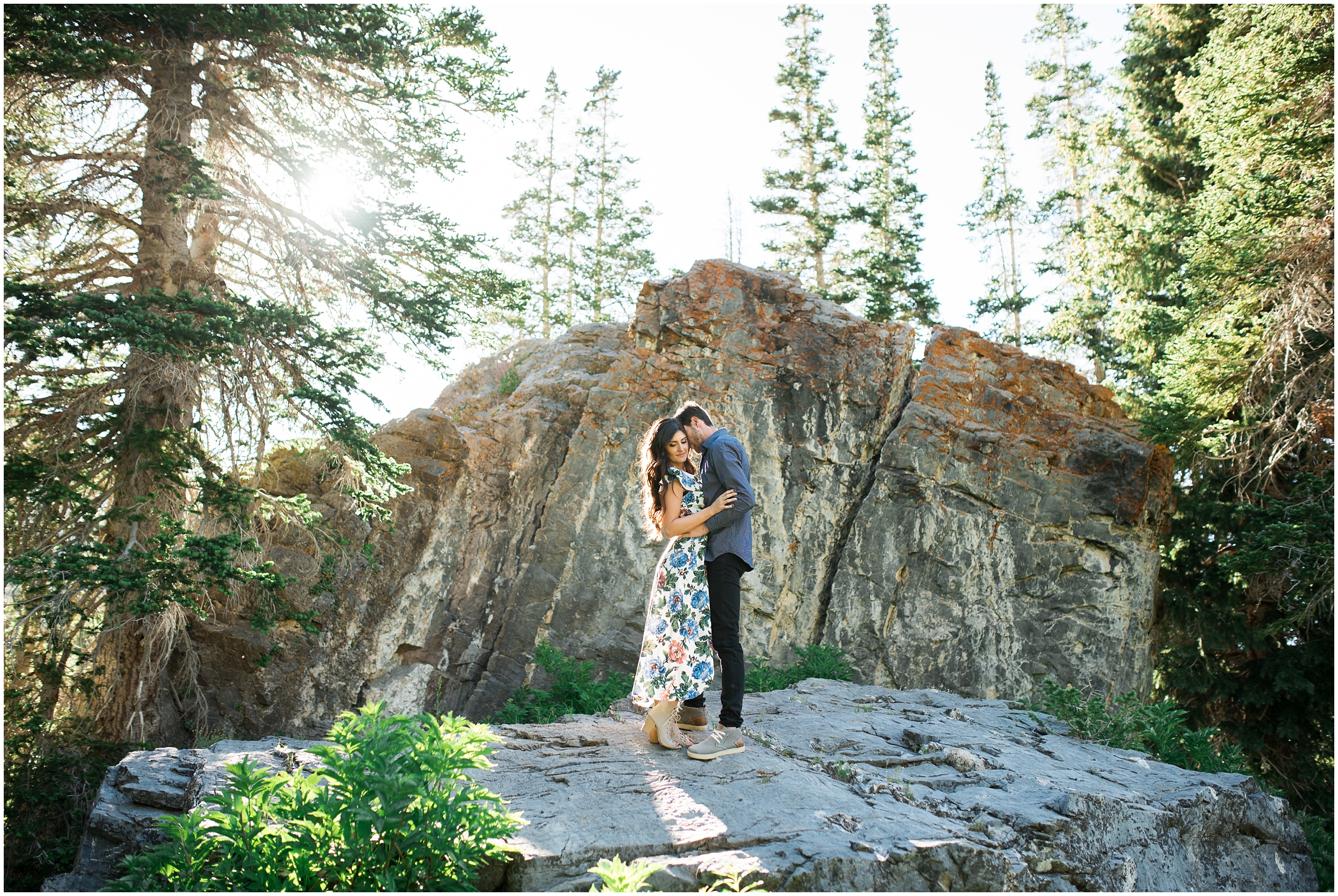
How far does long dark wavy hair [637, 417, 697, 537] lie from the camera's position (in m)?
4.73

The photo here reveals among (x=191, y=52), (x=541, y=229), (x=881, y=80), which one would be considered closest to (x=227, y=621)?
(x=191, y=52)

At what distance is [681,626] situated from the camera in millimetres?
4660

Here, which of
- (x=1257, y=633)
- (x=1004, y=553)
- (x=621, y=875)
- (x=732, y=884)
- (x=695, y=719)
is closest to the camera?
(x=621, y=875)

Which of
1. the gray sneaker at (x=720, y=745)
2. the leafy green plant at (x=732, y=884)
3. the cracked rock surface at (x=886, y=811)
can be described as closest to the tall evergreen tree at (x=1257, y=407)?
the cracked rock surface at (x=886, y=811)

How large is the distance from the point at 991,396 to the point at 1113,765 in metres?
6.28

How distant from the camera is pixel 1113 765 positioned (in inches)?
213

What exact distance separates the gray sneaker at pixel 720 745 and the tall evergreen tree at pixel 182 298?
186 inches

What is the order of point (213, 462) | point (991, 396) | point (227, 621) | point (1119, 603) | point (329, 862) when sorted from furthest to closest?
point (991, 396), point (1119, 603), point (227, 621), point (213, 462), point (329, 862)

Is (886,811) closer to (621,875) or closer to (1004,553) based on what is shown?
(621,875)

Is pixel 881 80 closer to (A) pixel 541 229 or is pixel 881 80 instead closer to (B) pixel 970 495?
(A) pixel 541 229

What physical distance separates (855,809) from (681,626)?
1384 millimetres

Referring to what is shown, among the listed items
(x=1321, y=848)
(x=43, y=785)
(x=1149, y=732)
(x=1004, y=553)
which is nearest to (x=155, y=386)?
(x=43, y=785)

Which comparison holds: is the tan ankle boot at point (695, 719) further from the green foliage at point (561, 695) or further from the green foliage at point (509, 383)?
the green foliage at point (509, 383)

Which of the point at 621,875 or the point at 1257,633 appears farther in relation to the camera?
the point at 1257,633
